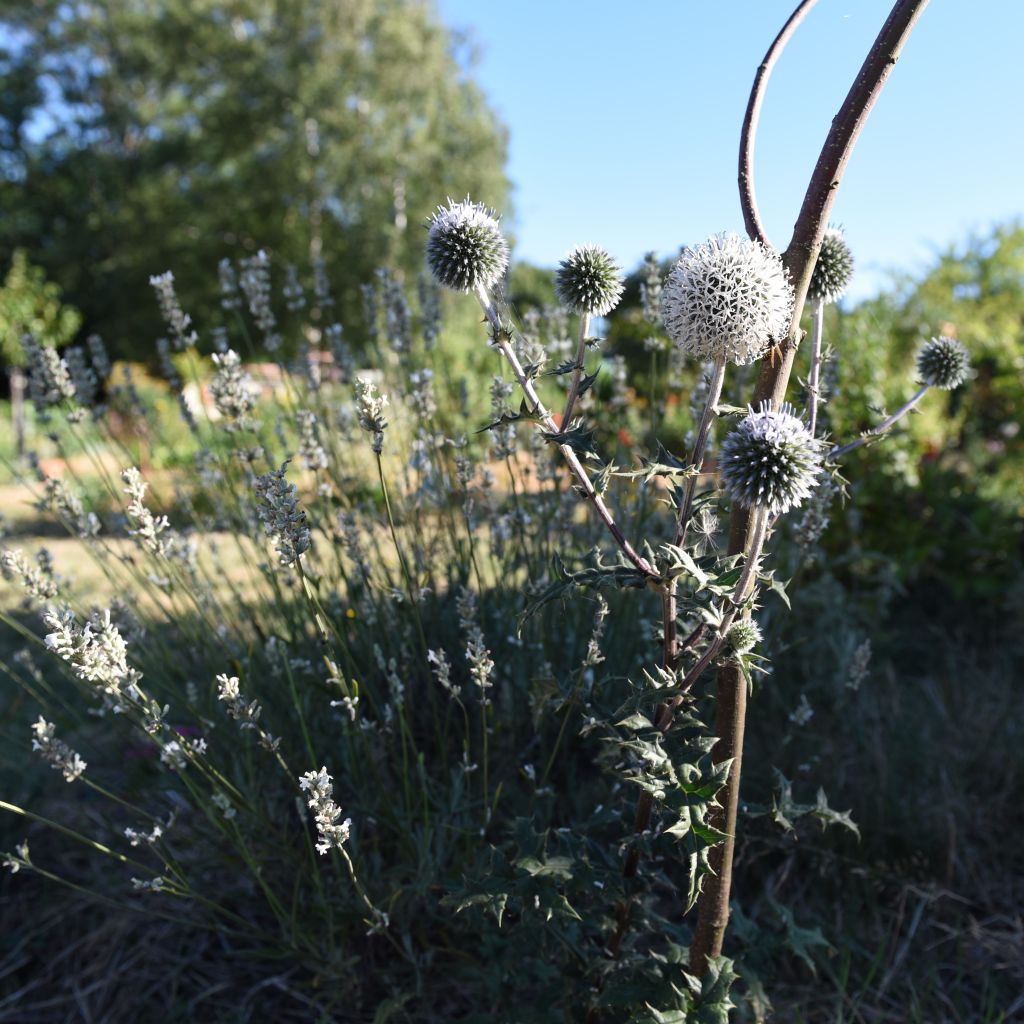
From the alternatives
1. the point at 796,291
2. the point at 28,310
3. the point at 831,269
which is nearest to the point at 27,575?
the point at 796,291

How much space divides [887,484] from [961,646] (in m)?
1.20

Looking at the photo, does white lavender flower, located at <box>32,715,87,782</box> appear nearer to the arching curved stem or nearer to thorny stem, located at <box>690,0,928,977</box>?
thorny stem, located at <box>690,0,928,977</box>

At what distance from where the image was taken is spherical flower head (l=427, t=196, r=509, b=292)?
5.86 feet

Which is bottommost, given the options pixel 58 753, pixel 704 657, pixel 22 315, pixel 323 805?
Answer: pixel 58 753

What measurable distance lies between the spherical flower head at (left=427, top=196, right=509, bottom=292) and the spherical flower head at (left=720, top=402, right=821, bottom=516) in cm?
65

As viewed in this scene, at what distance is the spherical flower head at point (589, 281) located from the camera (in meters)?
1.79

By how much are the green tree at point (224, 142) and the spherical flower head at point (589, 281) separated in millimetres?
20782

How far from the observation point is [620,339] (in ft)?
25.1

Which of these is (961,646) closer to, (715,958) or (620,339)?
(715,958)

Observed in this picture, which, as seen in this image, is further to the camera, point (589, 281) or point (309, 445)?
point (309, 445)

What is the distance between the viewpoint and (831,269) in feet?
6.64

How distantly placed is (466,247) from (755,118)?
626mm

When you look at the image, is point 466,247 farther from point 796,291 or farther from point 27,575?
point 27,575

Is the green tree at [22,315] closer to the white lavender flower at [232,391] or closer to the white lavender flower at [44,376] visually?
the white lavender flower at [44,376]
